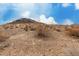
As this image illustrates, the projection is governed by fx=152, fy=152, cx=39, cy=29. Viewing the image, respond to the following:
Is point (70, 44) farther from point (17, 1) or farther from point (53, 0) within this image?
point (17, 1)

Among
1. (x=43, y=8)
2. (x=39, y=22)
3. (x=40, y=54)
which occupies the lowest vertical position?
(x=40, y=54)

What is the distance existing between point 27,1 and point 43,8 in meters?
0.19

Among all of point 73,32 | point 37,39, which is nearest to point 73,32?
point 73,32

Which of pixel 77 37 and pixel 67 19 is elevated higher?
pixel 67 19

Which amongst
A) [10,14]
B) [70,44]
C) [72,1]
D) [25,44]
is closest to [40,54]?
[25,44]

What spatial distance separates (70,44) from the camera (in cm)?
162

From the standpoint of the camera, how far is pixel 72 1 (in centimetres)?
165

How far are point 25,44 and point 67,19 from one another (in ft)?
1.73

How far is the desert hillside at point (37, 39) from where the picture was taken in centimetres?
161

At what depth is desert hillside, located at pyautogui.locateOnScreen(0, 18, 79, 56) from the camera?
1.61 metres

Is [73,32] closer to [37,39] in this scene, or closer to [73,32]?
[73,32]

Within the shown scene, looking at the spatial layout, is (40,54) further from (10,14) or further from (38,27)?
(10,14)

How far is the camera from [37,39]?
5.37 feet

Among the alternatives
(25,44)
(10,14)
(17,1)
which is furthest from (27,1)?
(25,44)
